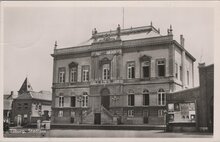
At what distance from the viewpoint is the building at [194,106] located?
5.12 m

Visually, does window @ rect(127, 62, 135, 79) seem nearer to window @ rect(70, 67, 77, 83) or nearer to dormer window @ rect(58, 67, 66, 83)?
window @ rect(70, 67, 77, 83)

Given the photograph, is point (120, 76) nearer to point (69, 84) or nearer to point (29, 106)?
point (69, 84)

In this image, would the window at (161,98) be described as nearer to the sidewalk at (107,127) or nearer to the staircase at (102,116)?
the sidewalk at (107,127)

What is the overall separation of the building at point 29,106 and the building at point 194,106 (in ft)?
5.72

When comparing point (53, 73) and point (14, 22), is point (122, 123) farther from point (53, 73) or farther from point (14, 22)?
point (14, 22)

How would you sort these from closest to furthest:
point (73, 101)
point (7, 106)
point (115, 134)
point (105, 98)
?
1. point (115, 134)
2. point (7, 106)
3. point (105, 98)
4. point (73, 101)

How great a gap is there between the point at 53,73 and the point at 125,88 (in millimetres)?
1071

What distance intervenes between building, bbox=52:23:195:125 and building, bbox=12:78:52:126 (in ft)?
0.42

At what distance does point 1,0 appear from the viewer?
16.9 ft

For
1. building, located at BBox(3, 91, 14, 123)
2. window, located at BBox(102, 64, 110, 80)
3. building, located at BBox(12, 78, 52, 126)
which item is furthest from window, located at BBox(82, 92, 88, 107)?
building, located at BBox(3, 91, 14, 123)

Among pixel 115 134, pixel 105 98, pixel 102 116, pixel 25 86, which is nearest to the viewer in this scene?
pixel 115 134

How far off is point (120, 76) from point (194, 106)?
44.5 inches

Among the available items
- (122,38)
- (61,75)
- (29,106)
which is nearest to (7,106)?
(29,106)

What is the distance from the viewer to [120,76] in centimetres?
559
